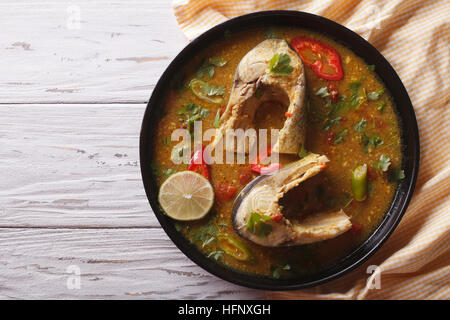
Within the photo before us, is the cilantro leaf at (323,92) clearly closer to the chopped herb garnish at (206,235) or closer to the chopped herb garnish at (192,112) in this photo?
the chopped herb garnish at (192,112)

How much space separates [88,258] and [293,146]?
1.73 m

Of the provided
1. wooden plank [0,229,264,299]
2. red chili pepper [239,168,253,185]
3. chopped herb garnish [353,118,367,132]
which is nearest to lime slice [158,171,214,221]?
red chili pepper [239,168,253,185]

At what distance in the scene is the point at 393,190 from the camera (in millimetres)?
3184

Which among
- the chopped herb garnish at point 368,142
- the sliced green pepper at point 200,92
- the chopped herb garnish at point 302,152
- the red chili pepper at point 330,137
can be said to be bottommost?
the chopped herb garnish at point 302,152

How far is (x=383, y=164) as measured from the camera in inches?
125

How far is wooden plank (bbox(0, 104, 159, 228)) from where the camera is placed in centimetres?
348

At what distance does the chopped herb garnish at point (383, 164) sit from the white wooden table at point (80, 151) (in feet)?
4.85

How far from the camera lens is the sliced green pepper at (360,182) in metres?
3.13

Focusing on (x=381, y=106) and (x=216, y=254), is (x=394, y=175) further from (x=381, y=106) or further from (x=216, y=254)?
(x=216, y=254)

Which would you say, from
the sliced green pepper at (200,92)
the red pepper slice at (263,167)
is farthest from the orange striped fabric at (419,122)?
the red pepper slice at (263,167)

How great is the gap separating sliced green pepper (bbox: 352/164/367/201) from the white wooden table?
4.19 feet

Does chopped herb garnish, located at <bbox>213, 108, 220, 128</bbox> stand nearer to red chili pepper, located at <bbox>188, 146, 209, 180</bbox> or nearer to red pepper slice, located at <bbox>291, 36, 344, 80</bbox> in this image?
red chili pepper, located at <bbox>188, 146, 209, 180</bbox>

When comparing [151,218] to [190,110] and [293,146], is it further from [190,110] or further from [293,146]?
[293,146]
